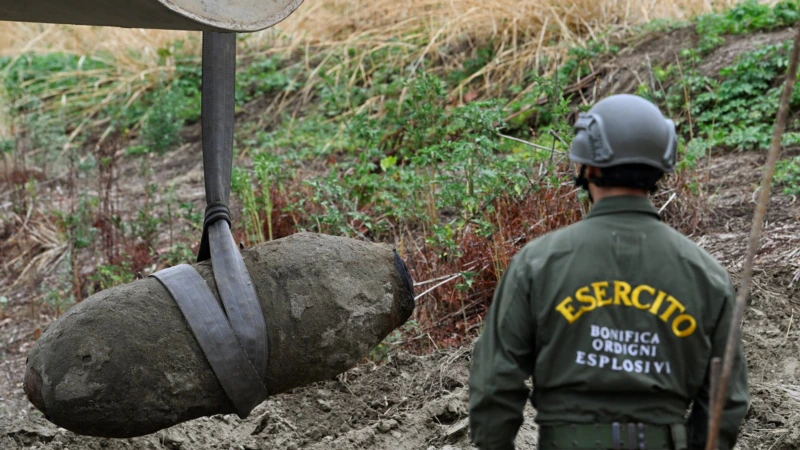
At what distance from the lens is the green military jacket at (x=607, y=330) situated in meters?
2.29

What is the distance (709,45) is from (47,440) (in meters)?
5.52

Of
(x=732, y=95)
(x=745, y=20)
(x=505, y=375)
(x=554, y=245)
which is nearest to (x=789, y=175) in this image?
(x=732, y=95)

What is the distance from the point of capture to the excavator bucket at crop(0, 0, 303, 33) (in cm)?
261

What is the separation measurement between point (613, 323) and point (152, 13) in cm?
139

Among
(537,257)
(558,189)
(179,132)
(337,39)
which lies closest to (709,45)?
(558,189)

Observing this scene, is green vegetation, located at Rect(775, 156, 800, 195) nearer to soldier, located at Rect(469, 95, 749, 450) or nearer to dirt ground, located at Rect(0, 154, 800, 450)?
dirt ground, located at Rect(0, 154, 800, 450)

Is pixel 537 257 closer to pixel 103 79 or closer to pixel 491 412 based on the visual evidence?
pixel 491 412

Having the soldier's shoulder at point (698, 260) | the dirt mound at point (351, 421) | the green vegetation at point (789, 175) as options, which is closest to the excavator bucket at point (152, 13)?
the soldier's shoulder at point (698, 260)

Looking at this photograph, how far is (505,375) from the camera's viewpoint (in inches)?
91.5

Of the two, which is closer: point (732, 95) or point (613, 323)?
point (613, 323)

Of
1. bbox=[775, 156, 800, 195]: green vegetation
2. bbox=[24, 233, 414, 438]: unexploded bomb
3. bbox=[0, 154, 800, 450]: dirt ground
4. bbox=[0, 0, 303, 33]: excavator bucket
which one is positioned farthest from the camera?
bbox=[775, 156, 800, 195]: green vegetation

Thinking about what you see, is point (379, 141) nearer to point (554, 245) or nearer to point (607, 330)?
point (554, 245)

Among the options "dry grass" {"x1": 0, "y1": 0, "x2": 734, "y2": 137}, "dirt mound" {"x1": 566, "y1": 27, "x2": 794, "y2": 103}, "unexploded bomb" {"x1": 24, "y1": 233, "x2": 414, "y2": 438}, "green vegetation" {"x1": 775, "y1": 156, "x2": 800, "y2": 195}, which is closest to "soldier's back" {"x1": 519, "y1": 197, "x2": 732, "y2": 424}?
"unexploded bomb" {"x1": 24, "y1": 233, "x2": 414, "y2": 438}

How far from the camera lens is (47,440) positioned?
406 cm
